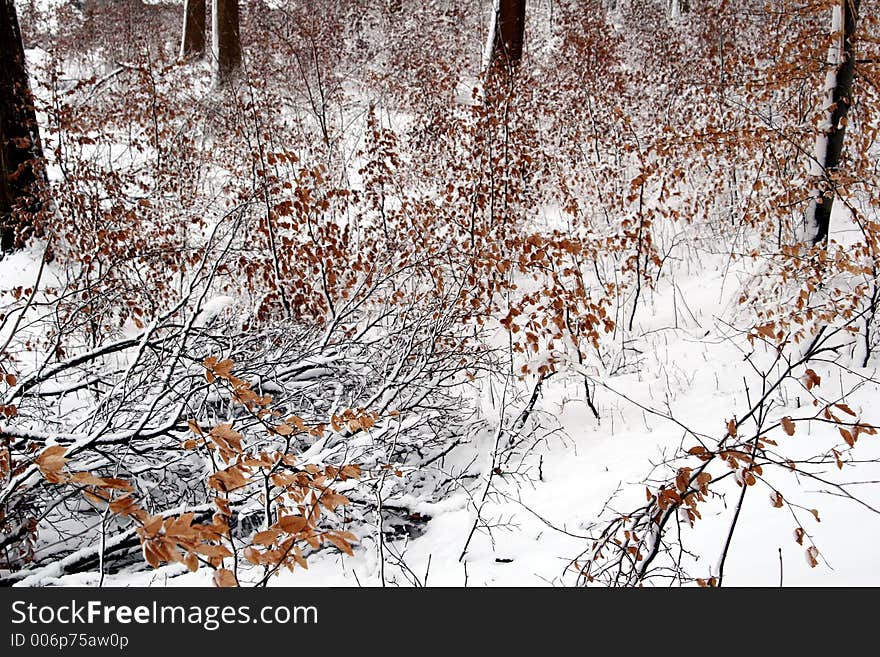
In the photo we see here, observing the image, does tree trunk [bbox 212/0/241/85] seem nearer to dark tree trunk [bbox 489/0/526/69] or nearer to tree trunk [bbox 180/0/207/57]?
tree trunk [bbox 180/0/207/57]

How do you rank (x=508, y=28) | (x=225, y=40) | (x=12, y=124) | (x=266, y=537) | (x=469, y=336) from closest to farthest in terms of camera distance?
(x=266, y=537) → (x=469, y=336) → (x=12, y=124) → (x=508, y=28) → (x=225, y=40)

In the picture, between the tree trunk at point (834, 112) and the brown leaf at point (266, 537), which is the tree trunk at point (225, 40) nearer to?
the tree trunk at point (834, 112)

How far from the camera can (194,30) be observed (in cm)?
1421

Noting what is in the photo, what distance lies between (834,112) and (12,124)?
8611 mm

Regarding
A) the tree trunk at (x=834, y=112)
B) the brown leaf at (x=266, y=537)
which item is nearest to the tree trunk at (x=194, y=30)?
the tree trunk at (x=834, y=112)

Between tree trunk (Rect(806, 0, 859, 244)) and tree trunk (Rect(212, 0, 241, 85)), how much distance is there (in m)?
9.47

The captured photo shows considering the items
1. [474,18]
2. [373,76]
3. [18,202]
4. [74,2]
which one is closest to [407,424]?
[18,202]

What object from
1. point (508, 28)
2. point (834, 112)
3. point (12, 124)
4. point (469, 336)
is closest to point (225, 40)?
point (12, 124)

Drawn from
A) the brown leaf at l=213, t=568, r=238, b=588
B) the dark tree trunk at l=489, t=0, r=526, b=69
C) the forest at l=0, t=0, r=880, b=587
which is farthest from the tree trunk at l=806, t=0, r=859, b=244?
the brown leaf at l=213, t=568, r=238, b=588

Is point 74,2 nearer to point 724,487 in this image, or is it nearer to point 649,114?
point 649,114

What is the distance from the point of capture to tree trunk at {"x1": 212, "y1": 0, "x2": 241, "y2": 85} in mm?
11211

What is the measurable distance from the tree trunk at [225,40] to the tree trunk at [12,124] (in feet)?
13.6

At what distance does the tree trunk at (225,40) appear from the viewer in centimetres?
1121

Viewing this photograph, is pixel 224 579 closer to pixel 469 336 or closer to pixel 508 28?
pixel 469 336
